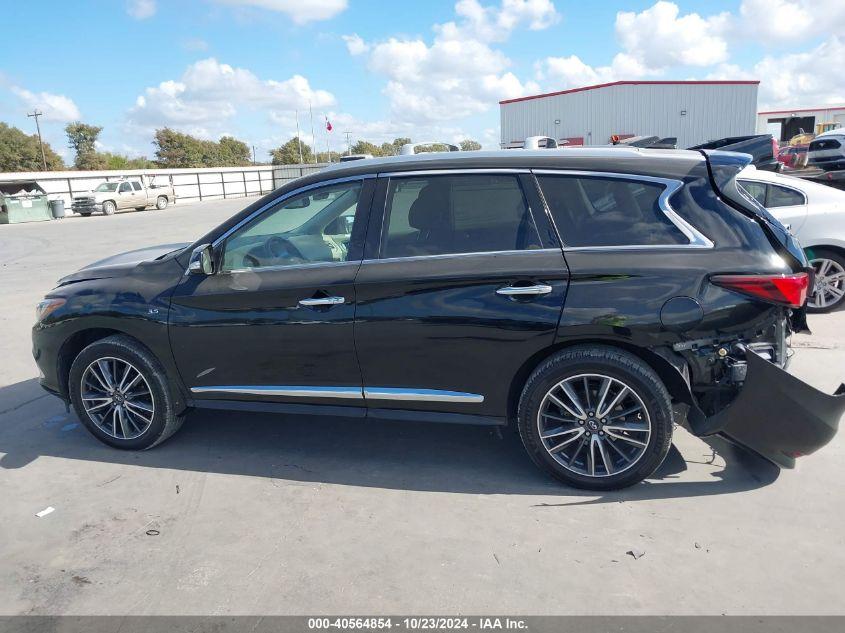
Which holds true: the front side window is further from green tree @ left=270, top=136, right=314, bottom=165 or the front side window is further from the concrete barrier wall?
green tree @ left=270, top=136, right=314, bottom=165

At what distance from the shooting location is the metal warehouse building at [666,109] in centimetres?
3456

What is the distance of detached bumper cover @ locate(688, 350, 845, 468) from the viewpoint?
3344 millimetres

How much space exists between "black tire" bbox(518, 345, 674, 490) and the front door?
105cm

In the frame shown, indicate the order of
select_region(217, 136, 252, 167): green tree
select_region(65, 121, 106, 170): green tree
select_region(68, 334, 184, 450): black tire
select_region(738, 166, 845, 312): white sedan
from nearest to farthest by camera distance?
1. select_region(68, 334, 184, 450): black tire
2. select_region(738, 166, 845, 312): white sedan
3. select_region(65, 121, 106, 170): green tree
4. select_region(217, 136, 252, 167): green tree

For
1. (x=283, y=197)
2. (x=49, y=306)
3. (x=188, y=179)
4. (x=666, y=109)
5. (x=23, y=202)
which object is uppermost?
(x=666, y=109)

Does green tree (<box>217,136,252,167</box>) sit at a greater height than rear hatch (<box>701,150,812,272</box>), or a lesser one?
greater

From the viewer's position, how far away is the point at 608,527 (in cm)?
339

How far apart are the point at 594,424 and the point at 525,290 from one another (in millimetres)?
864

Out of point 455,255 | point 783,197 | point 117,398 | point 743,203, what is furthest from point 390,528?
point 783,197

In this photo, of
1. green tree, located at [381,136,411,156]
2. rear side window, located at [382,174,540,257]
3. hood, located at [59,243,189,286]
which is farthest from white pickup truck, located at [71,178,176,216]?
rear side window, located at [382,174,540,257]

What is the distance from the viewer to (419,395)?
3863 millimetres

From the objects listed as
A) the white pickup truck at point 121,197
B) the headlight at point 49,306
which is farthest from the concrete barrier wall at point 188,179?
the headlight at point 49,306

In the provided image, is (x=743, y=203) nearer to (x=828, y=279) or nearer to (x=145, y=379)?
(x=145, y=379)
